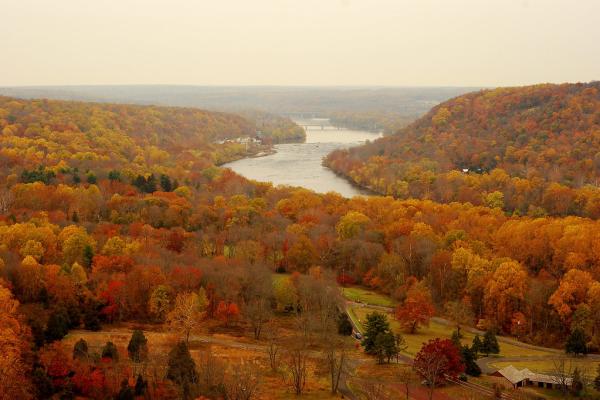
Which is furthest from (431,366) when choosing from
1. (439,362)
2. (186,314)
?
(186,314)

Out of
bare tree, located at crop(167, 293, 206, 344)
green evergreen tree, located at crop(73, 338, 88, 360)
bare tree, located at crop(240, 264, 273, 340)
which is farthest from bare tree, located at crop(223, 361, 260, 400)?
bare tree, located at crop(240, 264, 273, 340)

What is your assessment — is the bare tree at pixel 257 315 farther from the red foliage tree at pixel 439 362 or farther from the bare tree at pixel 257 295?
the red foliage tree at pixel 439 362

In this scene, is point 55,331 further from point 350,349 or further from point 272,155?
point 272,155

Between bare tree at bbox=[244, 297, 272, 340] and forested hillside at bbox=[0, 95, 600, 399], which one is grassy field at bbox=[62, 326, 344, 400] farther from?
bare tree at bbox=[244, 297, 272, 340]

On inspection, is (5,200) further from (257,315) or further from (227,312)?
(257,315)

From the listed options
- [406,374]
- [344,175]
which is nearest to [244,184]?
[344,175]
